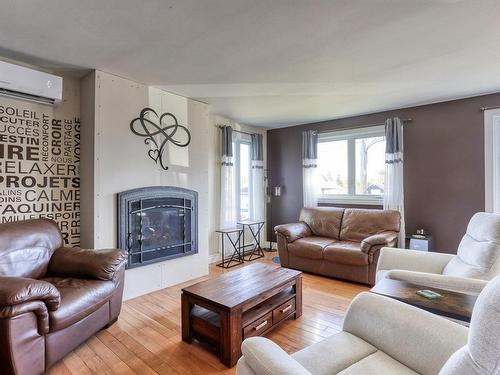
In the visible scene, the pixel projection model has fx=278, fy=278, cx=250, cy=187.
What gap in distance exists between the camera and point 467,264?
79.5 inches

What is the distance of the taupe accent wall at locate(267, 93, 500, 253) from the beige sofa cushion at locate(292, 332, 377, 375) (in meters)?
3.14

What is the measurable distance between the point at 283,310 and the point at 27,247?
2.22 metres

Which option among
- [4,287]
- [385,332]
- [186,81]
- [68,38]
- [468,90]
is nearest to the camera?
[385,332]

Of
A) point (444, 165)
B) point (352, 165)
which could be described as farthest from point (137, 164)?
point (444, 165)

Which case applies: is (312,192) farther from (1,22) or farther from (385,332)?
(1,22)

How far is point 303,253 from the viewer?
3883mm

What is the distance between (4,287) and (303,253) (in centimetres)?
315

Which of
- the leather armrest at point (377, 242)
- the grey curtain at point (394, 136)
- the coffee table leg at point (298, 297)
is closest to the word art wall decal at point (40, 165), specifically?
the coffee table leg at point (298, 297)

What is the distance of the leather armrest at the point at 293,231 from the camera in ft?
13.4

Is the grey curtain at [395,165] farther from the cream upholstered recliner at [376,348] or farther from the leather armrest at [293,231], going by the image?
the cream upholstered recliner at [376,348]

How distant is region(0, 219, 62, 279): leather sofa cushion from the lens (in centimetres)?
219

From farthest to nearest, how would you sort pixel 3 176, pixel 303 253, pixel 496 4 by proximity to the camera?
1. pixel 303 253
2. pixel 3 176
3. pixel 496 4

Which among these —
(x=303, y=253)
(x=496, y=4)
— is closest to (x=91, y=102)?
(x=303, y=253)

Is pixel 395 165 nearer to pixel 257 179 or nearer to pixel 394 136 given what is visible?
pixel 394 136
